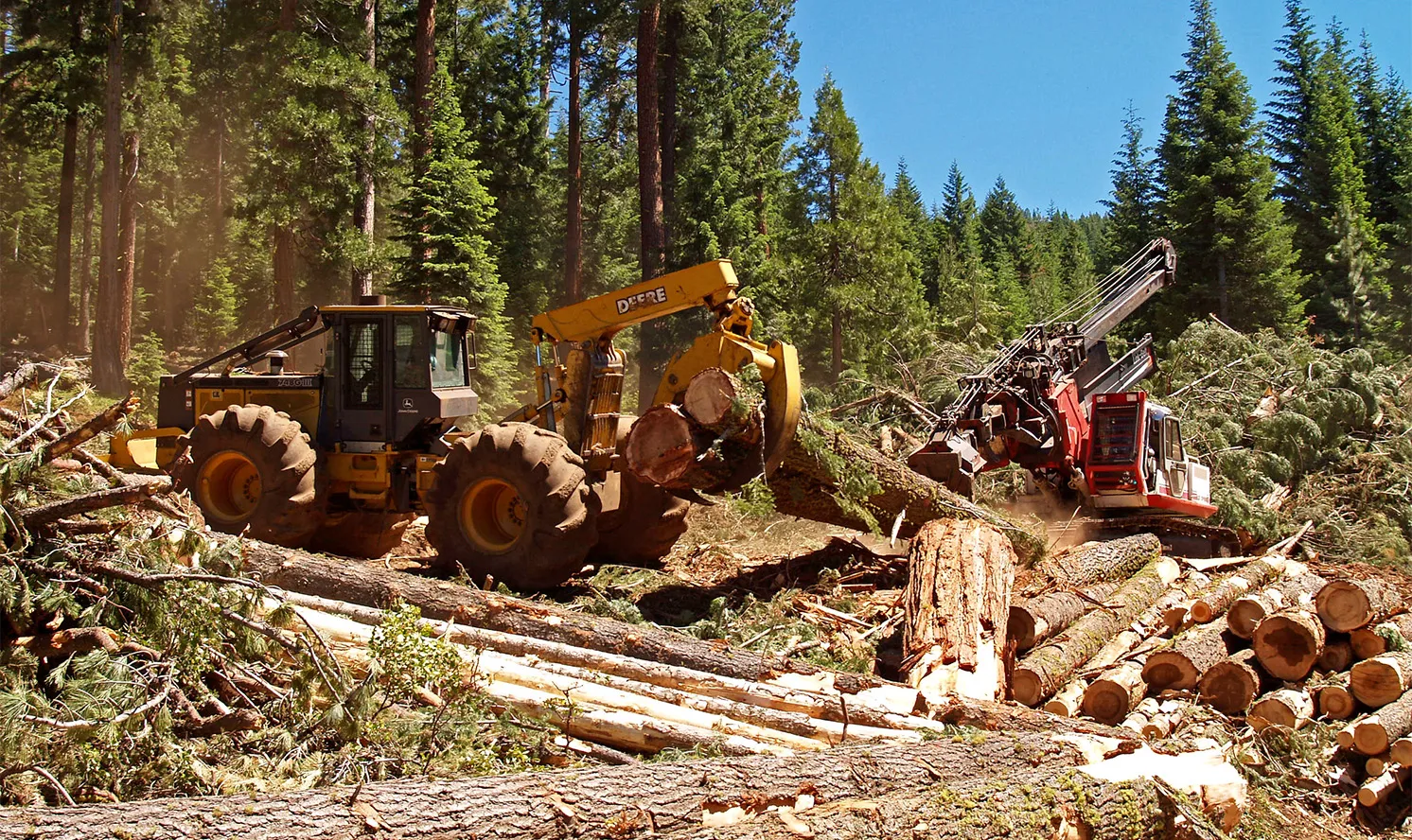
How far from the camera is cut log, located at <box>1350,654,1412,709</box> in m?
7.27

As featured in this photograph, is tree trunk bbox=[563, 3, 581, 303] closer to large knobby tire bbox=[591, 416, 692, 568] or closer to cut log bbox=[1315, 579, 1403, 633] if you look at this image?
large knobby tire bbox=[591, 416, 692, 568]

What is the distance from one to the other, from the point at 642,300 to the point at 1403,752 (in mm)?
6602

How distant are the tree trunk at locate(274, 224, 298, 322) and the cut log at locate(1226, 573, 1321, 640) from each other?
15643mm

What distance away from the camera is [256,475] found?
10109mm

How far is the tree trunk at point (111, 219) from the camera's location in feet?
69.3

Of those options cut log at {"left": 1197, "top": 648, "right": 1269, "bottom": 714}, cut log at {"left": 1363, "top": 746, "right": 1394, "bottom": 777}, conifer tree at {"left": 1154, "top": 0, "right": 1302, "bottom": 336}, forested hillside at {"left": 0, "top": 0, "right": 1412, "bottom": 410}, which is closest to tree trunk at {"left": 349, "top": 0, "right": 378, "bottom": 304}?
forested hillside at {"left": 0, "top": 0, "right": 1412, "bottom": 410}

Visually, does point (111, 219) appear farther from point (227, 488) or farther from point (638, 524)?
point (638, 524)

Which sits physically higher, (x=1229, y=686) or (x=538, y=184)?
(x=538, y=184)

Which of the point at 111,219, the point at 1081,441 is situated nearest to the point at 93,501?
the point at 1081,441

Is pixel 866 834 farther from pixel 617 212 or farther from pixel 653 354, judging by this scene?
pixel 617 212

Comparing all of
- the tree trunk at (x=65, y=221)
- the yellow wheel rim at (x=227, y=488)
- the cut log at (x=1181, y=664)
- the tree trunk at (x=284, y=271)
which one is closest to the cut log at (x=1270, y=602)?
the cut log at (x=1181, y=664)

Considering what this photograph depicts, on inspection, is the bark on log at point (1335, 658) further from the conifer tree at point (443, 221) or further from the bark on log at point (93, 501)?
the conifer tree at point (443, 221)

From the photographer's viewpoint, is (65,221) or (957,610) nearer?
(957,610)

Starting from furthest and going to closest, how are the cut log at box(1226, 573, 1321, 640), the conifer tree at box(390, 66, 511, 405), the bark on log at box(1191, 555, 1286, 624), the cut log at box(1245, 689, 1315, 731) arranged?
the conifer tree at box(390, 66, 511, 405) → the bark on log at box(1191, 555, 1286, 624) → the cut log at box(1226, 573, 1321, 640) → the cut log at box(1245, 689, 1315, 731)
